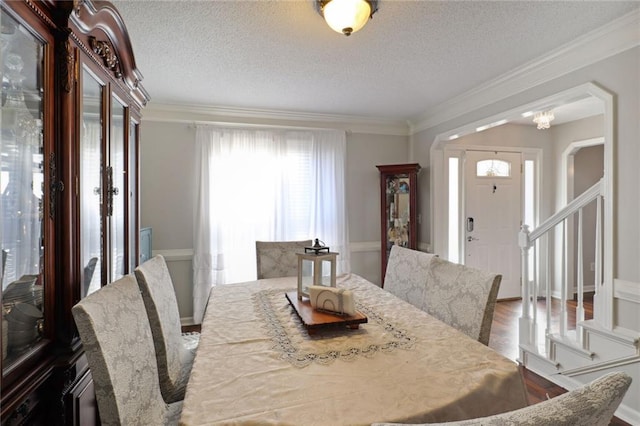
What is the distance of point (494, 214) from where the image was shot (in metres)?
4.42

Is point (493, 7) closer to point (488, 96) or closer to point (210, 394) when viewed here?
point (488, 96)

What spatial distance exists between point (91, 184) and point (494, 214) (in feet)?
14.9

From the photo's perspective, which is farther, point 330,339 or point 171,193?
point 171,193

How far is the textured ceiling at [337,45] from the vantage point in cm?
184

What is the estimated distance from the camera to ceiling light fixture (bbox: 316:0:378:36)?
64.5 inches

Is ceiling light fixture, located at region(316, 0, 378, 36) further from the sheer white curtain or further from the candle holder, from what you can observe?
the sheer white curtain

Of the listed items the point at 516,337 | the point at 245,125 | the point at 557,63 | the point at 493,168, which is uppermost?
the point at 557,63

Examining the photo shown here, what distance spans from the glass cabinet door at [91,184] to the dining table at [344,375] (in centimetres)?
53

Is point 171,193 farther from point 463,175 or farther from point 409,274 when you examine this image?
point 463,175

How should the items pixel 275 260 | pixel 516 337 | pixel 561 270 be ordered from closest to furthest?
pixel 275 260 < pixel 561 270 < pixel 516 337

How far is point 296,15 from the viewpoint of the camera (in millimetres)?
1889

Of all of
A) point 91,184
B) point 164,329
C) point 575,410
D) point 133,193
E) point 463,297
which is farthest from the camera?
point 133,193

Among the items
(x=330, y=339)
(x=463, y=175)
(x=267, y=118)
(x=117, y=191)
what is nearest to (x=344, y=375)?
(x=330, y=339)

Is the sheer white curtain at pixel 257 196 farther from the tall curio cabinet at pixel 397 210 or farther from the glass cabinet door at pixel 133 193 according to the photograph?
the glass cabinet door at pixel 133 193
